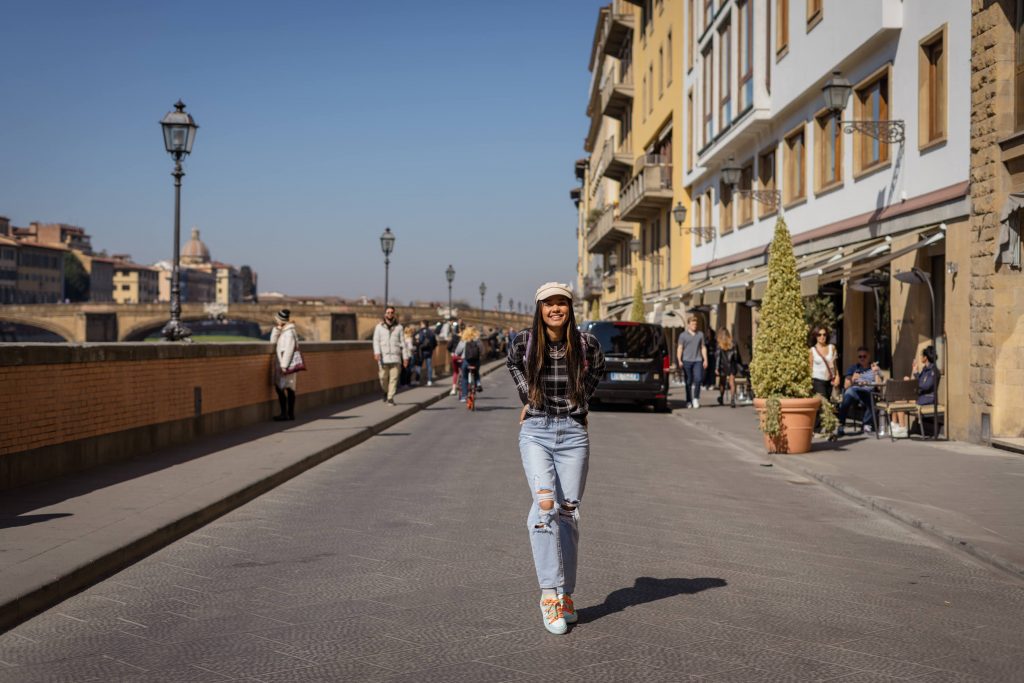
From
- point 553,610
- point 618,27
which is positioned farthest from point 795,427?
point 618,27

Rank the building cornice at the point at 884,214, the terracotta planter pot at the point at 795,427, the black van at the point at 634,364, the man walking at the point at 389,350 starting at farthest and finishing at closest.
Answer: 1. the black van at the point at 634,364
2. the man walking at the point at 389,350
3. the building cornice at the point at 884,214
4. the terracotta planter pot at the point at 795,427

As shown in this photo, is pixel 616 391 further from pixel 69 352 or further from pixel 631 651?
pixel 631 651

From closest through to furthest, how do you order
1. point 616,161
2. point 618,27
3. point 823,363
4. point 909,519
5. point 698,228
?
point 909,519, point 823,363, point 698,228, point 618,27, point 616,161

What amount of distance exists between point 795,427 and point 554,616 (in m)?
9.54

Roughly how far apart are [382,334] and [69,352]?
11600 mm

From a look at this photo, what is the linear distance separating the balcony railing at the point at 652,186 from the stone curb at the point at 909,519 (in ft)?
94.0

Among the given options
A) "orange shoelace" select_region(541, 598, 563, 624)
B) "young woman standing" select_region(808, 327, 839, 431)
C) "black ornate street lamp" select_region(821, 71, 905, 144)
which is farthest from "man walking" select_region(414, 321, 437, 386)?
"orange shoelace" select_region(541, 598, 563, 624)

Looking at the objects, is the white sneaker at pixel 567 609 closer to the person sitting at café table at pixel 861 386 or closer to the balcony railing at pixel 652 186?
the person sitting at café table at pixel 861 386

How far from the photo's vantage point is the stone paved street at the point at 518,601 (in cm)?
481

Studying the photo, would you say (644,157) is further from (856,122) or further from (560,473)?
(560,473)

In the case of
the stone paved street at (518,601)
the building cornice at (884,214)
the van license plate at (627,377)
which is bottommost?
the stone paved street at (518,601)

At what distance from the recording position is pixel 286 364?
17.8 metres

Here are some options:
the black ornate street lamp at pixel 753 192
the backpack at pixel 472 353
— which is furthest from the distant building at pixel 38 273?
the black ornate street lamp at pixel 753 192

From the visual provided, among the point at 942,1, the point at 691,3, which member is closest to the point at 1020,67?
the point at 942,1
